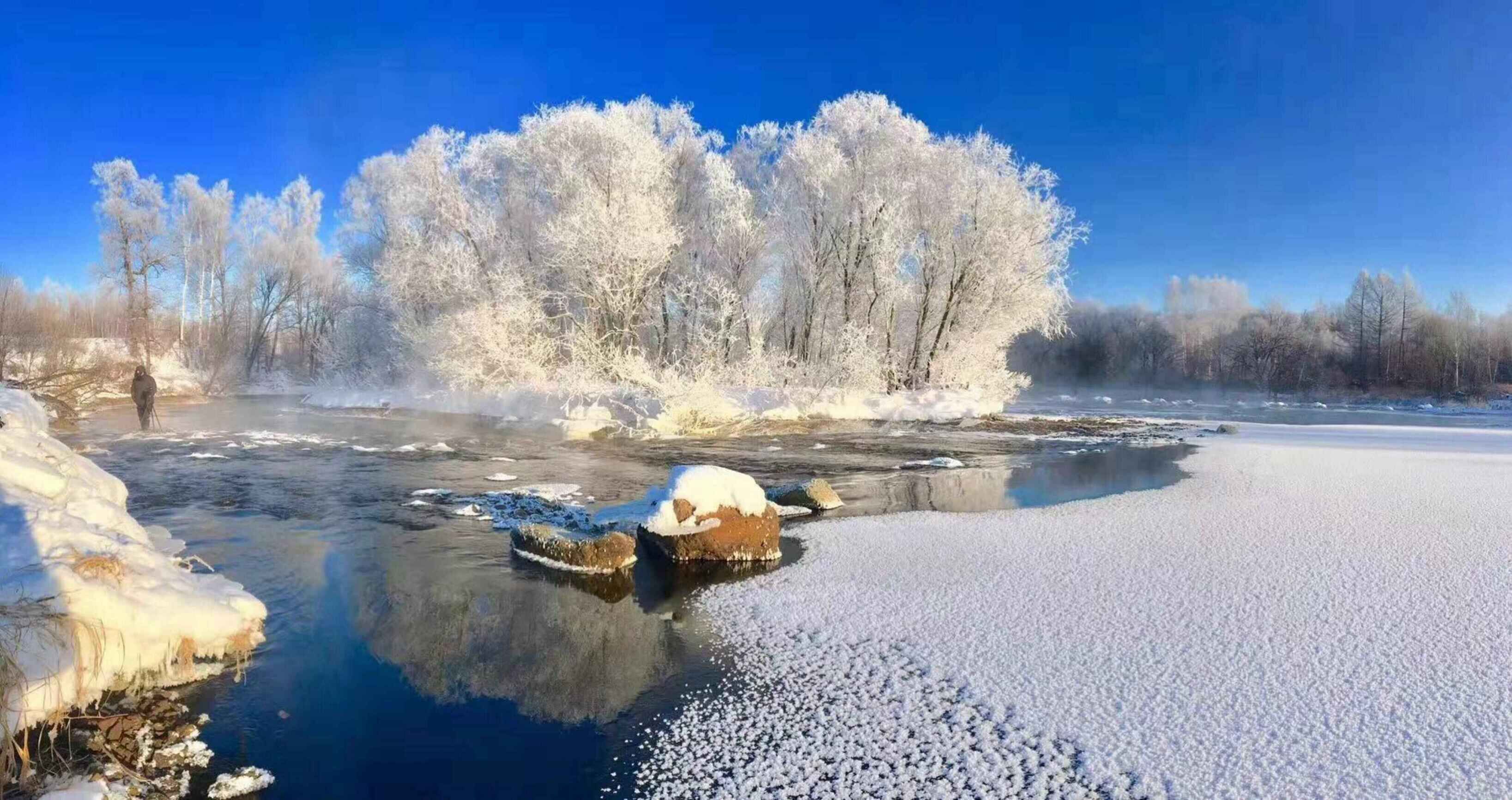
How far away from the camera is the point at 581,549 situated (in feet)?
27.6

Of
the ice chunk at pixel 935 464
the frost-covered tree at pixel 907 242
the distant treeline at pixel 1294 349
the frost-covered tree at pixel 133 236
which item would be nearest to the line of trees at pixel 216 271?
the frost-covered tree at pixel 133 236

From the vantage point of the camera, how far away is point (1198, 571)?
7746 millimetres

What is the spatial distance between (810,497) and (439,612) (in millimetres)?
6168

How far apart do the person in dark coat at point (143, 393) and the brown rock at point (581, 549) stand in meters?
17.5

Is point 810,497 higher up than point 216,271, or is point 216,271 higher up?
point 216,271

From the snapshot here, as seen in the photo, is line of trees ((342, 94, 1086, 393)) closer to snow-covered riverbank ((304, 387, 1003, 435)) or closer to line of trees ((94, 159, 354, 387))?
snow-covered riverbank ((304, 387, 1003, 435))

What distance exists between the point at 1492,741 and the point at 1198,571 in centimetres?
361

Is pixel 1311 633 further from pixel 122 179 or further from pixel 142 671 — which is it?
pixel 122 179

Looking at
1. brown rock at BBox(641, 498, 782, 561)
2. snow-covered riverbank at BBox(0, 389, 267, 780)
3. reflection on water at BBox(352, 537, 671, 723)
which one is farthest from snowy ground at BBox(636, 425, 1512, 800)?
snow-covered riverbank at BBox(0, 389, 267, 780)

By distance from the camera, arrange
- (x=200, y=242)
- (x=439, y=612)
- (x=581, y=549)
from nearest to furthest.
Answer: (x=439, y=612), (x=581, y=549), (x=200, y=242)

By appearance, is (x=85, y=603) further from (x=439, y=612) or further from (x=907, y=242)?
(x=907, y=242)

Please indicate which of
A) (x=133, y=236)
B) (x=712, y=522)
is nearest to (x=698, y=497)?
(x=712, y=522)

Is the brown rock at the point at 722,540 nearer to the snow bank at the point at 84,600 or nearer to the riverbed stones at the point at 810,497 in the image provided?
the riverbed stones at the point at 810,497

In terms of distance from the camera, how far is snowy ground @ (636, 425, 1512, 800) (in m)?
4.11
